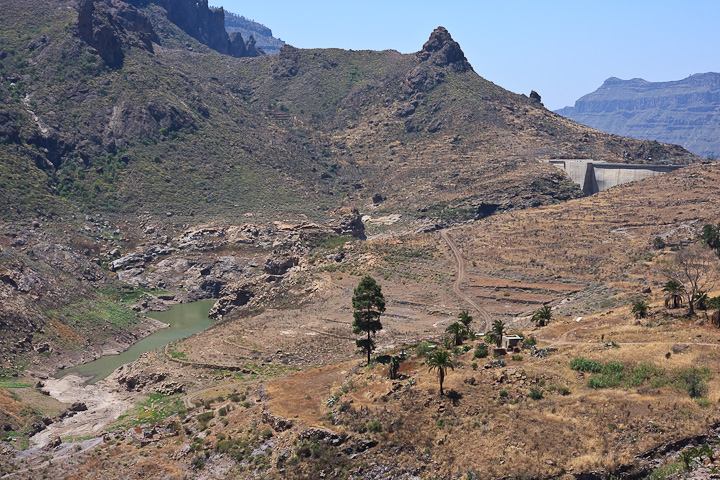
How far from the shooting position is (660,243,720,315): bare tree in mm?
50713

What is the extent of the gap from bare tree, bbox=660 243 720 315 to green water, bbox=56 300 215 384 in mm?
57257

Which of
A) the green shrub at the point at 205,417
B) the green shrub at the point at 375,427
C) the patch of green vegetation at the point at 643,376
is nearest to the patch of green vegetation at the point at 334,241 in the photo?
the green shrub at the point at 205,417

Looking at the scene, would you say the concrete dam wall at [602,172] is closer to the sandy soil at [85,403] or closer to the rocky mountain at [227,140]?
the rocky mountain at [227,140]

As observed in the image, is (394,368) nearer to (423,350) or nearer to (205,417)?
(423,350)

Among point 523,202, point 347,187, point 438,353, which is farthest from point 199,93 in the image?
point 438,353

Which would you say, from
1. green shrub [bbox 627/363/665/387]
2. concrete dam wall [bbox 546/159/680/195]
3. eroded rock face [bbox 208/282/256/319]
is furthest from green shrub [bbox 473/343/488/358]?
concrete dam wall [bbox 546/159/680/195]

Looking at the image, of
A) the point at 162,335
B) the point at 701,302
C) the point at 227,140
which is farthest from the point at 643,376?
the point at 227,140

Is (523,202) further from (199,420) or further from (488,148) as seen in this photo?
(199,420)

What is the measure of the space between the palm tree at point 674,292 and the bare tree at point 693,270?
1.47ft

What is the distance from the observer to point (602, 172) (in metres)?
137

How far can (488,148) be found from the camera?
16375 cm

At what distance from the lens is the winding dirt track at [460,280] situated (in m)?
79.2

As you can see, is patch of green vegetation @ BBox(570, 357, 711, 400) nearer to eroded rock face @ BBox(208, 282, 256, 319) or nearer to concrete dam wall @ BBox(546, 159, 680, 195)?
eroded rock face @ BBox(208, 282, 256, 319)

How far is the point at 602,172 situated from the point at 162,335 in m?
90.9
